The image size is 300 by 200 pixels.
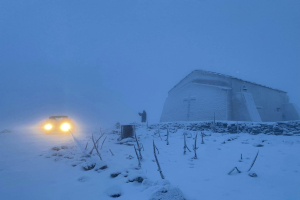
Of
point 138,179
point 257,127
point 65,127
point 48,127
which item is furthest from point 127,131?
point 48,127

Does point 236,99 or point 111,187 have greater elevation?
point 236,99

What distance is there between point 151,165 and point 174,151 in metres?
1.69

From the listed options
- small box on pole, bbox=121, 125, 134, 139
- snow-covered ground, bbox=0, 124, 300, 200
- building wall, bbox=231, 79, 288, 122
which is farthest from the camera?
building wall, bbox=231, 79, 288, 122

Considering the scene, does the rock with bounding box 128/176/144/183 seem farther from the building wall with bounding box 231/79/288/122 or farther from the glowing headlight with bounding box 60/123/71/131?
the building wall with bounding box 231/79/288/122

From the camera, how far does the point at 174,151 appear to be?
602 cm

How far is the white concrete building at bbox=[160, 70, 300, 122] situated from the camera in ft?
45.9

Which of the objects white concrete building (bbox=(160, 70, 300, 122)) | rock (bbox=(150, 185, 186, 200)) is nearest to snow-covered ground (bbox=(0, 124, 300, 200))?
rock (bbox=(150, 185, 186, 200))

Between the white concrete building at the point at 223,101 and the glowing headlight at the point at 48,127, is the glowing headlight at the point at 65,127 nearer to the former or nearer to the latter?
the glowing headlight at the point at 48,127

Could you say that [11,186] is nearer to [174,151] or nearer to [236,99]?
[174,151]

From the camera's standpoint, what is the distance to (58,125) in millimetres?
14102

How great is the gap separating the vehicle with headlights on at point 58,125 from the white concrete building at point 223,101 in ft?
33.0

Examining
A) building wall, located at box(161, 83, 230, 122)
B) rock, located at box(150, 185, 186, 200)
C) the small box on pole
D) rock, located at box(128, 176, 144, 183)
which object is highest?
building wall, located at box(161, 83, 230, 122)

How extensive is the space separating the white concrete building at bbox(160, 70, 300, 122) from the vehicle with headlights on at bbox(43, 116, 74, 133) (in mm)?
10056

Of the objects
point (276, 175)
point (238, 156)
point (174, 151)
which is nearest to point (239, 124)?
point (238, 156)
